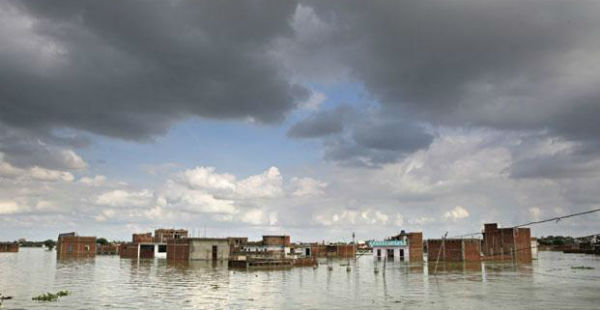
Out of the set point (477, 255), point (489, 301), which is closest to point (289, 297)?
point (489, 301)

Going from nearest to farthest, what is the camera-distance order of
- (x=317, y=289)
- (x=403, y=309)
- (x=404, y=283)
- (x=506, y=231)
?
1. (x=403, y=309)
2. (x=317, y=289)
3. (x=404, y=283)
4. (x=506, y=231)

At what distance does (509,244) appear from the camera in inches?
4646

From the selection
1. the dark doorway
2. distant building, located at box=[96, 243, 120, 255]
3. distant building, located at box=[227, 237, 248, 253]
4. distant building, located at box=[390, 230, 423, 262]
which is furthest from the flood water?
distant building, located at box=[96, 243, 120, 255]

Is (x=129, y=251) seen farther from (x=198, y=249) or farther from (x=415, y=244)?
→ (x=415, y=244)

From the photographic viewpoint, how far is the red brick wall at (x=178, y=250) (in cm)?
11769

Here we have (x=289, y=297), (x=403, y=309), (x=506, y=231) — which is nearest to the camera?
(x=403, y=309)

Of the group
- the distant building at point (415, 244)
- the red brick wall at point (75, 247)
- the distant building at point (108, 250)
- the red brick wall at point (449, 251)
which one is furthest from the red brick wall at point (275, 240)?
the distant building at point (108, 250)

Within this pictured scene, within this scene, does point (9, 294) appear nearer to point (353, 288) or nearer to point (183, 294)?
point (183, 294)

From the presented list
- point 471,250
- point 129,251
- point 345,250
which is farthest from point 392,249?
point 129,251

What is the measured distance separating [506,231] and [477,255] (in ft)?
42.0

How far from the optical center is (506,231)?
11888 centimetres

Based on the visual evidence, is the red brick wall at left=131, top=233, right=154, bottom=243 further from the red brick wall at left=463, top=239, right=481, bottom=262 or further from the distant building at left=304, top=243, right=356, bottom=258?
the red brick wall at left=463, top=239, right=481, bottom=262

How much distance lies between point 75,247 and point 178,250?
51.2 m

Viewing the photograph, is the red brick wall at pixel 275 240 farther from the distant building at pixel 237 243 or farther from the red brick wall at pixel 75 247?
the red brick wall at pixel 75 247
